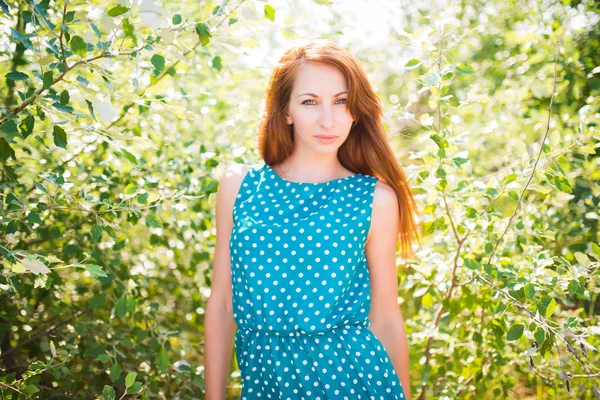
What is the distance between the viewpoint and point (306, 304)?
6.05 feet

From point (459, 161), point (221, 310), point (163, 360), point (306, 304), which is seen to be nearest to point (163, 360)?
point (163, 360)

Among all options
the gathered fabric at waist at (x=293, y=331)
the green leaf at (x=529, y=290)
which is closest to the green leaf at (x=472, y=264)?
the green leaf at (x=529, y=290)

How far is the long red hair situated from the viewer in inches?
77.9

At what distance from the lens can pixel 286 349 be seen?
185 cm

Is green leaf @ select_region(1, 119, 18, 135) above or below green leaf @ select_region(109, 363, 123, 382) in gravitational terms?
above

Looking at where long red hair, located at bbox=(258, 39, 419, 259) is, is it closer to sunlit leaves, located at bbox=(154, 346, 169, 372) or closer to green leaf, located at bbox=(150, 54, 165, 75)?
green leaf, located at bbox=(150, 54, 165, 75)

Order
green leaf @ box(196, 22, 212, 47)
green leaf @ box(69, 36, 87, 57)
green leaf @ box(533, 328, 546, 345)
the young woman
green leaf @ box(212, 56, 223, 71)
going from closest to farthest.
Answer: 1. green leaf @ box(69, 36, 87, 57)
2. green leaf @ box(196, 22, 212, 47)
3. green leaf @ box(533, 328, 546, 345)
4. the young woman
5. green leaf @ box(212, 56, 223, 71)

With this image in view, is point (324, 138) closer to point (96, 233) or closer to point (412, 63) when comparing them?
point (412, 63)

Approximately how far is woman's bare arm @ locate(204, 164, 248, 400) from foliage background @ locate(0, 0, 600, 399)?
0.20 meters

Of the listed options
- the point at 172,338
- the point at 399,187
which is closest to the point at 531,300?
the point at 399,187

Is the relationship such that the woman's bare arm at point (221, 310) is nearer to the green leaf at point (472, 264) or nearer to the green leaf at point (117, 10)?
the green leaf at point (117, 10)

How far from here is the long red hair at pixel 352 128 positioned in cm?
198

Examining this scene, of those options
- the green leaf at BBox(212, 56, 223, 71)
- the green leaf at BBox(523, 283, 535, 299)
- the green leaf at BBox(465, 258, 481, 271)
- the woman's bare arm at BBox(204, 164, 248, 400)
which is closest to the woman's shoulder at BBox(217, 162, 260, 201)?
the woman's bare arm at BBox(204, 164, 248, 400)

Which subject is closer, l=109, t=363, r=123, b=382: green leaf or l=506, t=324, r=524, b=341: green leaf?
l=506, t=324, r=524, b=341: green leaf
